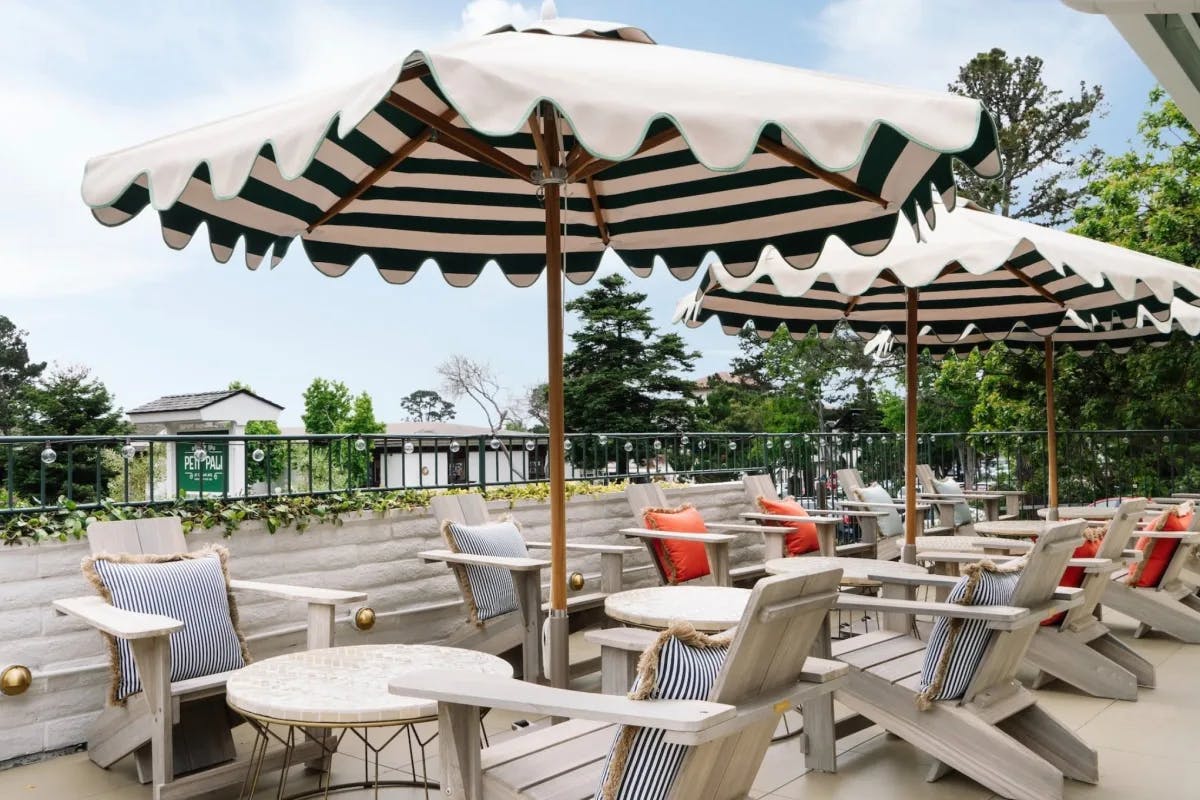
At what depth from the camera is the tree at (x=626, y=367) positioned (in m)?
42.8

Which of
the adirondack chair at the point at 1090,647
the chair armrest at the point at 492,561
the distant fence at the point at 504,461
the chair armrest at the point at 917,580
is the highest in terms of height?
the distant fence at the point at 504,461

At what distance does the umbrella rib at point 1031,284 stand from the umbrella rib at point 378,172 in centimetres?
345

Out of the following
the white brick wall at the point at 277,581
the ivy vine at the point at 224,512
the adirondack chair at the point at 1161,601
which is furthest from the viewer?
the adirondack chair at the point at 1161,601

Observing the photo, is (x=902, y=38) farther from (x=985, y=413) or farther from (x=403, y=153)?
(x=403, y=153)

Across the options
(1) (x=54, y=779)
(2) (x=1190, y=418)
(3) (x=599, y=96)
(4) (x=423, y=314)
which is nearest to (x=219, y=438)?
(1) (x=54, y=779)

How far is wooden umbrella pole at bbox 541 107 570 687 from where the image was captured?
3209mm

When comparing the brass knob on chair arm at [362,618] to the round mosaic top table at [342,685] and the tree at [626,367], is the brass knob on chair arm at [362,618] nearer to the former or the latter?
the round mosaic top table at [342,685]

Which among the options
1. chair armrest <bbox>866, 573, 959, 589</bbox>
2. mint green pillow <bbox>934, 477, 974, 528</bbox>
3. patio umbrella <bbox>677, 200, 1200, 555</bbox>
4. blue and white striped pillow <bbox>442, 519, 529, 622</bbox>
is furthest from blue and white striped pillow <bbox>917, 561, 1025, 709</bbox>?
mint green pillow <bbox>934, 477, 974, 528</bbox>

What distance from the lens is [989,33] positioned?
23.9 m

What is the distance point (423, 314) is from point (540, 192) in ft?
214

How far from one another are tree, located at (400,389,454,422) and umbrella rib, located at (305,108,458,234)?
62.8 metres

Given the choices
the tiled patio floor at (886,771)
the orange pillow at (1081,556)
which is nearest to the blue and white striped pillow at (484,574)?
the tiled patio floor at (886,771)

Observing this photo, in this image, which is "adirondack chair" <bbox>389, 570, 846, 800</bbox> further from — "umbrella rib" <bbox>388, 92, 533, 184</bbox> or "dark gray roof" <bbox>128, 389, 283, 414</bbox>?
"dark gray roof" <bbox>128, 389, 283, 414</bbox>

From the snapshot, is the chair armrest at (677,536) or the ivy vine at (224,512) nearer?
the ivy vine at (224,512)
